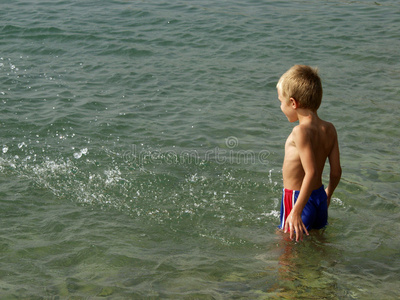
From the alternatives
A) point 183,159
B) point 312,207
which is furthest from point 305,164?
point 183,159

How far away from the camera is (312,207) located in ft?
14.2

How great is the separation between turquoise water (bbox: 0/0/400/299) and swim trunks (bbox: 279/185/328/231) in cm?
37

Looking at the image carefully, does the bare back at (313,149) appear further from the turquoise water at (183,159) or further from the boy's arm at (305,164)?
the turquoise water at (183,159)

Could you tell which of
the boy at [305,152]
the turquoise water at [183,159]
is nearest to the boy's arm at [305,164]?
the boy at [305,152]

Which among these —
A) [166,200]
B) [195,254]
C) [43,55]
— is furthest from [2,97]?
[195,254]

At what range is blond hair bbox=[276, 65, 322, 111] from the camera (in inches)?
159

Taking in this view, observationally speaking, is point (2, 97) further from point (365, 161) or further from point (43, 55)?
point (365, 161)

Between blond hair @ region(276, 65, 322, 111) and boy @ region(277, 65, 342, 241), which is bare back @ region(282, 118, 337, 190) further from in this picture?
blond hair @ region(276, 65, 322, 111)

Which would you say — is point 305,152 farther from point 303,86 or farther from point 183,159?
point 183,159

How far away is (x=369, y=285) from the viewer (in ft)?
13.5

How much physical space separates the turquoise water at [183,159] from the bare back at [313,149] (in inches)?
28.7

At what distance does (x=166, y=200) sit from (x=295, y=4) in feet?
35.8

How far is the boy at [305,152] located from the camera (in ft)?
13.3

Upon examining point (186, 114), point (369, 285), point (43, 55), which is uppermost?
point (43, 55)
